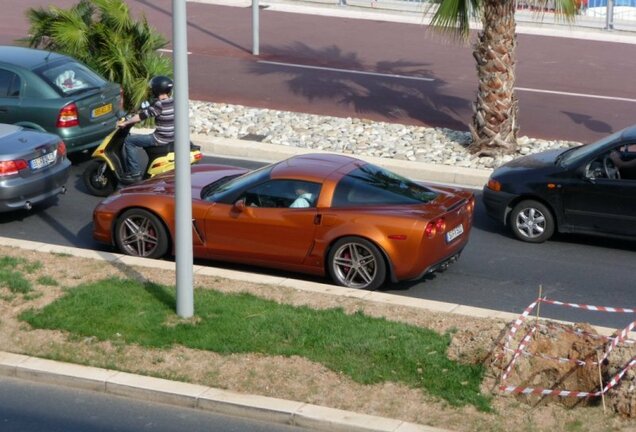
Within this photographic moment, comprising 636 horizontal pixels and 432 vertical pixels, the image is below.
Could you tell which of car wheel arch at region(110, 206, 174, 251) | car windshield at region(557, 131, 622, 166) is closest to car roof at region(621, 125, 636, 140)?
car windshield at region(557, 131, 622, 166)

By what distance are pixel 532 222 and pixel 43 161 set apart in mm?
6312

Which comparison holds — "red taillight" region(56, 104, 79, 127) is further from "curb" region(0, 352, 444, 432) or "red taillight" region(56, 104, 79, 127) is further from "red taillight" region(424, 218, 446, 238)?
"curb" region(0, 352, 444, 432)

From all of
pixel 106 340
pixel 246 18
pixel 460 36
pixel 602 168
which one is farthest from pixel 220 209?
pixel 246 18

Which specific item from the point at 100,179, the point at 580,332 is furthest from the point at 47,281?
the point at 580,332

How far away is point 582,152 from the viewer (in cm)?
1471

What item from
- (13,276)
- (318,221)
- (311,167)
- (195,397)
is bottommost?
(195,397)

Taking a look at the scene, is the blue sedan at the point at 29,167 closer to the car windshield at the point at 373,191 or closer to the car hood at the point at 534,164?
the car windshield at the point at 373,191

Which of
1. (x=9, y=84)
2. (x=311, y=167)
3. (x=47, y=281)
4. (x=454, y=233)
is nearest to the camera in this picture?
(x=47, y=281)

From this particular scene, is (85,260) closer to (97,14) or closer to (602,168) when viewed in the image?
(602,168)

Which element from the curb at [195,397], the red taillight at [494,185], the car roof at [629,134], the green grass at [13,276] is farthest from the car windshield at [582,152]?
the green grass at [13,276]

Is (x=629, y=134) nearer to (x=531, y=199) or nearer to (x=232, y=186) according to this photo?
(x=531, y=199)

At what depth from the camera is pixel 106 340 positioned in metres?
10.4

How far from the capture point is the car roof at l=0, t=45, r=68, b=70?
17344 millimetres

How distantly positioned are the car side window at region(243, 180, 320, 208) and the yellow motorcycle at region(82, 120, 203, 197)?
108 inches
